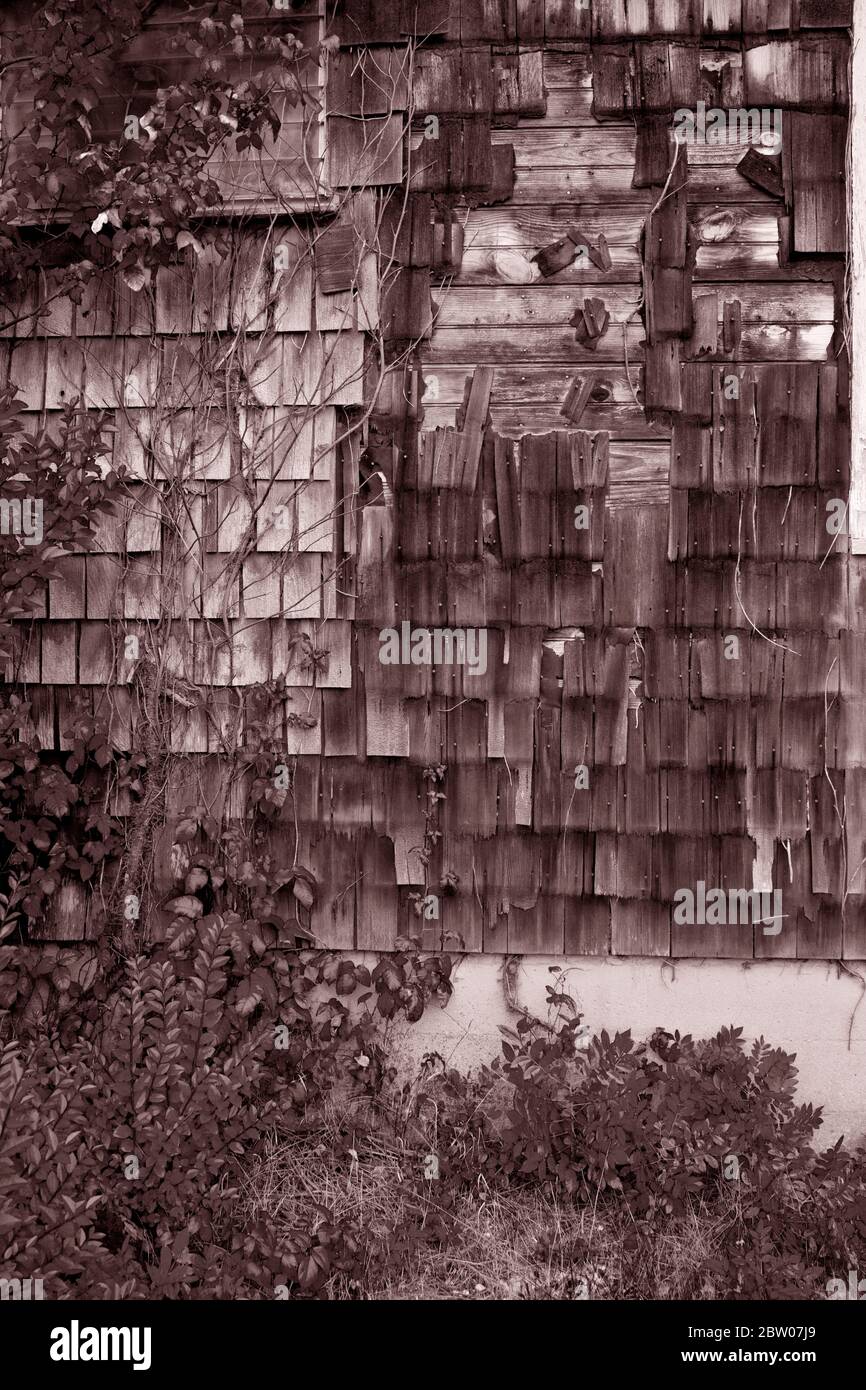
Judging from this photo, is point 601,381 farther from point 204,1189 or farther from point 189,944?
point 204,1189

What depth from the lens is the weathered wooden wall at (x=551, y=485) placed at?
3.48m

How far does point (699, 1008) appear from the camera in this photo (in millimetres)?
3604

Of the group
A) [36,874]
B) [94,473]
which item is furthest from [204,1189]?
[94,473]

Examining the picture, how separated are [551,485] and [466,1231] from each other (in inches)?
91.1

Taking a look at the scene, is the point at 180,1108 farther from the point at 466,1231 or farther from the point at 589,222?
the point at 589,222

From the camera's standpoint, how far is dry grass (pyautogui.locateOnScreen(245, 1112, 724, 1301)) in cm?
296

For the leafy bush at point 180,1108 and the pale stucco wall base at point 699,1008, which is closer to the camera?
the leafy bush at point 180,1108

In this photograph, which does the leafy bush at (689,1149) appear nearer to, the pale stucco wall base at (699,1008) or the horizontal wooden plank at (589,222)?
the pale stucco wall base at (699,1008)

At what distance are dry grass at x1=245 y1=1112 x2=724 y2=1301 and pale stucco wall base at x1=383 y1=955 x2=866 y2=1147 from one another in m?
0.42

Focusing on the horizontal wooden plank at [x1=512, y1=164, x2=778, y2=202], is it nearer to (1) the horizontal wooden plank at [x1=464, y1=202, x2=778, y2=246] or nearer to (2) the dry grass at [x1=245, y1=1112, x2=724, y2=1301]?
(1) the horizontal wooden plank at [x1=464, y1=202, x2=778, y2=246]

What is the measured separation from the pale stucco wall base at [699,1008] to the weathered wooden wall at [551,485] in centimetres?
9

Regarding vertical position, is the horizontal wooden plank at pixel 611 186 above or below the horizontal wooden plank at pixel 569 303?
above

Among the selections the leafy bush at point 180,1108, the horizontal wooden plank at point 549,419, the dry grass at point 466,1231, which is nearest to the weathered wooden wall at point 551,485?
the horizontal wooden plank at point 549,419

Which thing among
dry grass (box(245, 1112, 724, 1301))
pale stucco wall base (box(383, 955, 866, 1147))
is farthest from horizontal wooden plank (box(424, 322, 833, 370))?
dry grass (box(245, 1112, 724, 1301))
